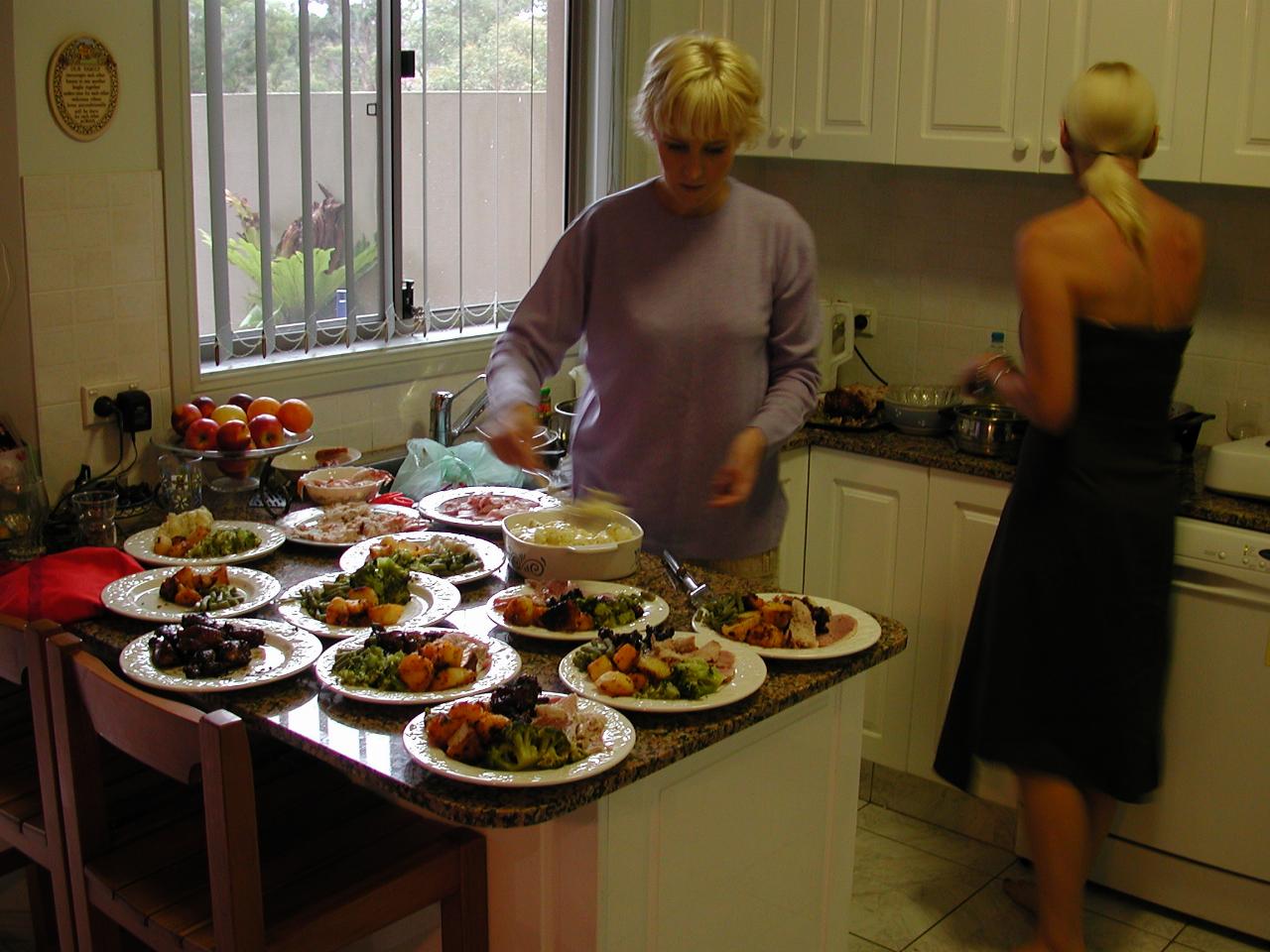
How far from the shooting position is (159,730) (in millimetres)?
1643

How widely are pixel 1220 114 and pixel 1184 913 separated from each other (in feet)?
5.24

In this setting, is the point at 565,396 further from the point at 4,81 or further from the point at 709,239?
the point at 4,81

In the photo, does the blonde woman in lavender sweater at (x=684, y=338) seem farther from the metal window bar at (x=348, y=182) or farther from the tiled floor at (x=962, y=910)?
the tiled floor at (x=962, y=910)

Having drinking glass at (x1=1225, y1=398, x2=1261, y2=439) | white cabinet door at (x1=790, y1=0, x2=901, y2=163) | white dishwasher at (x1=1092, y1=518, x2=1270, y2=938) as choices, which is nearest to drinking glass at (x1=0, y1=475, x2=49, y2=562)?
white cabinet door at (x1=790, y1=0, x2=901, y2=163)

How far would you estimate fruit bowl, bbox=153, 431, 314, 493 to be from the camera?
8.50ft

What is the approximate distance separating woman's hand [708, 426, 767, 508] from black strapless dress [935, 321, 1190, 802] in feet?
1.69

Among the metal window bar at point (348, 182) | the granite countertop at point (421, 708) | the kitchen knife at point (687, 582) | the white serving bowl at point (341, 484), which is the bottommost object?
the granite countertop at point (421, 708)

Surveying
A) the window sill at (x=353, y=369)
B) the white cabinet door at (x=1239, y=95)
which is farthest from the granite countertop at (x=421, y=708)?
the white cabinet door at (x=1239, y=95)

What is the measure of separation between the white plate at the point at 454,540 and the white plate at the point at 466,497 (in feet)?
0.15

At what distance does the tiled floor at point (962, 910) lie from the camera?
9.25 feet

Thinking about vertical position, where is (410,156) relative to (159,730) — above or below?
above

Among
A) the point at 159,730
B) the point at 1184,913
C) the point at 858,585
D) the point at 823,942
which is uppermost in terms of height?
the point at 159,730

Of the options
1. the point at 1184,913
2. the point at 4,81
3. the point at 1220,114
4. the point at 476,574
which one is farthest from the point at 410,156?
the point at 1184,913

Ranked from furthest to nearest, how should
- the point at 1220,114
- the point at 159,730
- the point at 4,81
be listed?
the point at 1220,114 < the point at 4,81 < the point at 159,730
